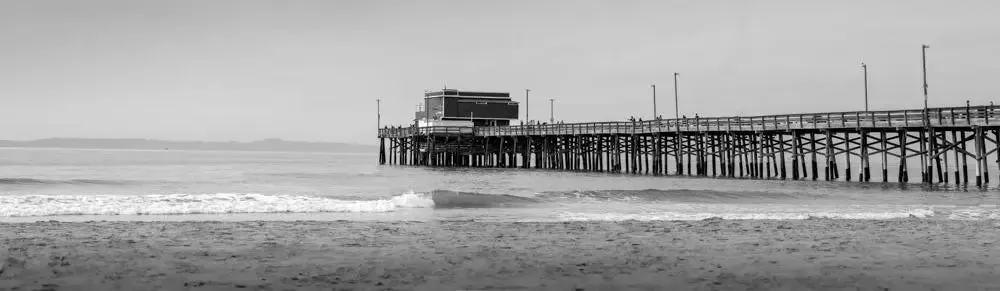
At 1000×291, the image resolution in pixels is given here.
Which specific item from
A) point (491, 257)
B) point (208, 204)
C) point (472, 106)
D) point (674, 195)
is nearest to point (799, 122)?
point (674, 195)

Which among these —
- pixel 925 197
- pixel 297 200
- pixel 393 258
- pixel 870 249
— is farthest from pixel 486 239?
pixel 925 197

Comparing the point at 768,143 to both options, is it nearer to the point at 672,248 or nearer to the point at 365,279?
the point at 672,248

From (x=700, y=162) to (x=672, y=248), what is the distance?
123 feet

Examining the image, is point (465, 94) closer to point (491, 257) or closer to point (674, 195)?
point (674, 195)

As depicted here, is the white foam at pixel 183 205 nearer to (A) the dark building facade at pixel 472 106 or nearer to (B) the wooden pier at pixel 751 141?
(B) the wooden pier at pixel 751 141

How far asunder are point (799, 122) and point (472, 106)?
4136cm

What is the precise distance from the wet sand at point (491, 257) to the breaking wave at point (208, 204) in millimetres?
4203

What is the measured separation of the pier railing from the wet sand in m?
20.5

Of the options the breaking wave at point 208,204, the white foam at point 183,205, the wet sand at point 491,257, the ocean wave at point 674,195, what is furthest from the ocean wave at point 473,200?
the wet sand at point 491,257

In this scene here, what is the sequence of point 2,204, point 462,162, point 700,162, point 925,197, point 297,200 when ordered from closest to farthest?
1. point 2,204
2. point 297,200
3. point 925,197
4. point 700,162
5. point 462,162

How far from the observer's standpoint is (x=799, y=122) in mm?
40500

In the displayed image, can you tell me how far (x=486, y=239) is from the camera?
12805 mm

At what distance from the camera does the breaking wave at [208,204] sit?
62.7 feet

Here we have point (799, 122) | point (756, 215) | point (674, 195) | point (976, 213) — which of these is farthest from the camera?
point (799, 122)
